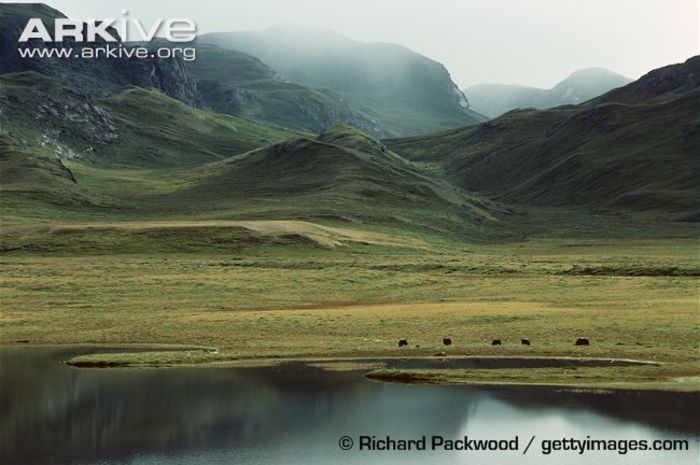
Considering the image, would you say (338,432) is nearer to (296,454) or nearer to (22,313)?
(296,454)

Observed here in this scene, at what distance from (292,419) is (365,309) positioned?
3981 cm

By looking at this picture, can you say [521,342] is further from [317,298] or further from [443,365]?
[317,298]

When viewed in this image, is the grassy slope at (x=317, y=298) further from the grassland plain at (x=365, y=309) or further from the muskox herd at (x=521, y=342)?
the muskox herd at (x=521, y=342)

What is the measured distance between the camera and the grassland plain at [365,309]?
58594 millimetres

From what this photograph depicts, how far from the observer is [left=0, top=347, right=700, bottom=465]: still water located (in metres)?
37.1

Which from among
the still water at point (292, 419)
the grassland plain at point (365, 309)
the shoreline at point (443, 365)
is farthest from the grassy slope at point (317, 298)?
the still water at point (292, 419)

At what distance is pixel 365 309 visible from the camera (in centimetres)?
8250

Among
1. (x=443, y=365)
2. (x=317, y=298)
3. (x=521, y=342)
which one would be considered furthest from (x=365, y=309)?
(x=443, y=365)

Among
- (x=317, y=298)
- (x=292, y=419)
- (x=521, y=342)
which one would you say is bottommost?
(x=292, y=419)

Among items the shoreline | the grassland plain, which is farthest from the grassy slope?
the shoreline

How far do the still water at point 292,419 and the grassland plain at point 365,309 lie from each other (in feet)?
14.5

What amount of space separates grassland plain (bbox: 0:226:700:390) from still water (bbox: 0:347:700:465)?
14.5 ft

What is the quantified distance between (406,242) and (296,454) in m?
145

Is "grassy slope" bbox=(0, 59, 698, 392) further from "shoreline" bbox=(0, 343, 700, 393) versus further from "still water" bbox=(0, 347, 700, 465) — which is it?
"still water" bbox=(0, 347, 700, 465)
